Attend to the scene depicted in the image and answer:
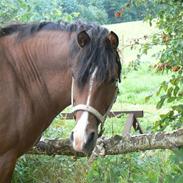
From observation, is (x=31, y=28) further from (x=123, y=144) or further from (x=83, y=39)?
(x=123, y=144)

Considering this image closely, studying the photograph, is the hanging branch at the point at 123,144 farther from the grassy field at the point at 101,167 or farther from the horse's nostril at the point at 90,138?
the horse's nostril at the point at 90,138

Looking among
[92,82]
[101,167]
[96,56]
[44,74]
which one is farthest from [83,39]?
[101,167]

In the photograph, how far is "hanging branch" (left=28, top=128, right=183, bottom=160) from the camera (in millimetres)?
2783

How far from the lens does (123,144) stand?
299 centimetres

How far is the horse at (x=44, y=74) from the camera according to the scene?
2.35 m

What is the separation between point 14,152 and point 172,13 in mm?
1496

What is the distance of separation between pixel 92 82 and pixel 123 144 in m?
0.84

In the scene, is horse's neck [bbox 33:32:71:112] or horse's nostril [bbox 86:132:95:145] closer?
horse's nostril [bbox 86:132:95:145]

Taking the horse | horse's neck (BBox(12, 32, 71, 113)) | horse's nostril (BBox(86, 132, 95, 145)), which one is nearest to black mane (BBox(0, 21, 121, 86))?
the horse

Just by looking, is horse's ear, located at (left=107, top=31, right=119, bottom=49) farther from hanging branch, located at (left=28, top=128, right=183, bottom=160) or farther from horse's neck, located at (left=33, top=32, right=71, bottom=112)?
hanging branch, located at (left=28, top=128, right=183, bottom=160)

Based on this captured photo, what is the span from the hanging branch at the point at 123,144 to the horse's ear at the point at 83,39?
87cm

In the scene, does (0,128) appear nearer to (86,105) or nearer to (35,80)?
(35,80)

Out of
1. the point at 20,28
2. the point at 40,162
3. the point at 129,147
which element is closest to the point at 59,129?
the point at 40,162

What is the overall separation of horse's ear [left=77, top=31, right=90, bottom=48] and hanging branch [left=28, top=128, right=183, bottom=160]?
868mm
